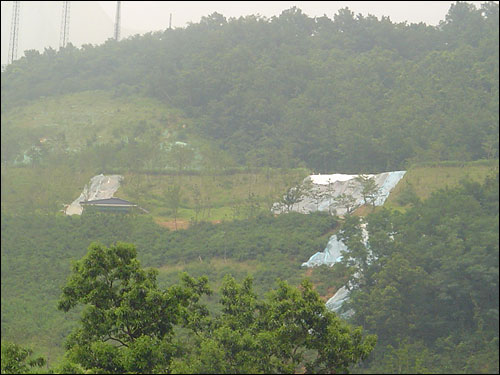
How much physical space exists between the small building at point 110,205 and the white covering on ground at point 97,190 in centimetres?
93

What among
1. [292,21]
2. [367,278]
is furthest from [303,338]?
[292,21]

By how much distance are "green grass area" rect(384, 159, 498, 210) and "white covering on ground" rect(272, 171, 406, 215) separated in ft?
1.71

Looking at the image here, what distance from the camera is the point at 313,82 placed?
132 feet

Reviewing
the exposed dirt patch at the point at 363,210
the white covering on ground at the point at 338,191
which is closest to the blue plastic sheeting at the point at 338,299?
the exposed dirt patch at the point at 363,210

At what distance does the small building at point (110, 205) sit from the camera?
2936 centimetres

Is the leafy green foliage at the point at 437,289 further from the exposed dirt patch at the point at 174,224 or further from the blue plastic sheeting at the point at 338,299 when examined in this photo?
the exposed dirt patch at the point at 174,224

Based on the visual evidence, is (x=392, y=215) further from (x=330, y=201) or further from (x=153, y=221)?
(x=153, y=221)

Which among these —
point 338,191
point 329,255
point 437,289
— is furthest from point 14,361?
point 338,191

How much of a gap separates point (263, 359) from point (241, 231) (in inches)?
622

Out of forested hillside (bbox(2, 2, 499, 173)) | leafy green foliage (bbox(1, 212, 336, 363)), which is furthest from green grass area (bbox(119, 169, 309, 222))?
forested hillside (bbox(2, 2, 499, 173))

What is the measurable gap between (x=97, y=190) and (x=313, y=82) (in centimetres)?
1506

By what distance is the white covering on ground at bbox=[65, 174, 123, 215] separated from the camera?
3084 cm

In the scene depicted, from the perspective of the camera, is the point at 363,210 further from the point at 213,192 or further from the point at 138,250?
the point at 138,250

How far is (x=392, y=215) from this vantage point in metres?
20.7
